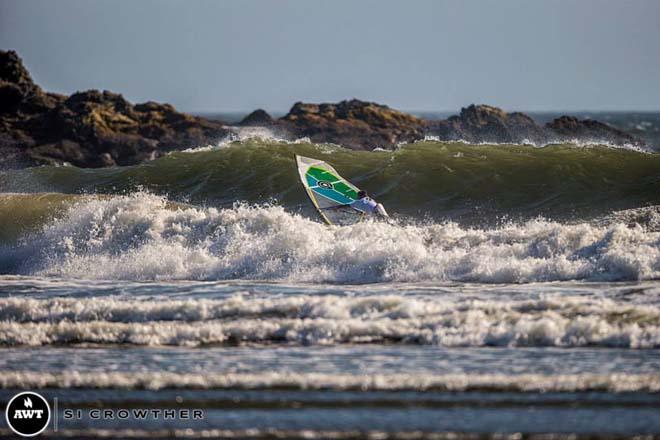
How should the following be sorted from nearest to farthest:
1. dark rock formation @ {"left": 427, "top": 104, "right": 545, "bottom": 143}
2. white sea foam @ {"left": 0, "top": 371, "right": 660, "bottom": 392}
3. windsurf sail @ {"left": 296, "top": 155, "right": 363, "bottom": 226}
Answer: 1. white sea foam @ {"left": 0, "top": 371, "right": 660, "bottom": 392}
2. windsurf sail @ {"left": 296, "top": 155, "right": 363, "bottom": 226}
3. dark rock formation @ {"left": 427, "top": 104, "right": 545, "bottom": 143}

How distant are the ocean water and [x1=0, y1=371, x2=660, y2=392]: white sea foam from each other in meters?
0.02

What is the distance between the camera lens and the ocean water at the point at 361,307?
26.1 ft

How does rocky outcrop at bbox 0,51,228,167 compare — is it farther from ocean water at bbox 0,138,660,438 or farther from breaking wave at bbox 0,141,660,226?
ocean water at bbox 0,138,660,438

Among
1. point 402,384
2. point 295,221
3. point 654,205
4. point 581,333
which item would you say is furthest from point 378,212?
point 402,384

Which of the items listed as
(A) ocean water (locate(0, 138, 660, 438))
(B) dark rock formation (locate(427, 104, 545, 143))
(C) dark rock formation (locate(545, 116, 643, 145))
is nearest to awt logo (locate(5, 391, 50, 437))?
(A) ocean water (locate(0, 138, 660, 438))

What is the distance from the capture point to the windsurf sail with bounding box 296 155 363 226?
1697cm

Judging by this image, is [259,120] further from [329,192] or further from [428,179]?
[329,192]

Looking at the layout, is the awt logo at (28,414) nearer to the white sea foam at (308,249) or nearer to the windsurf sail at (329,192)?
the white sea foam at (308,249)

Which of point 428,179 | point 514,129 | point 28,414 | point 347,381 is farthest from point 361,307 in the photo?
point 514,129

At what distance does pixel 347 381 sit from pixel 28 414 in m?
2.62

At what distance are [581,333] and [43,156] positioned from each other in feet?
91.3

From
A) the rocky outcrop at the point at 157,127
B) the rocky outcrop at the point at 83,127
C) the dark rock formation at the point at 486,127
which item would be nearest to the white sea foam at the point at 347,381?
the rocky outcrop at the point at 83,127

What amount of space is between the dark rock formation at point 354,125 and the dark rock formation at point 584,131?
5.12 meters

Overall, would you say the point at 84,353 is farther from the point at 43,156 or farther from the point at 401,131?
the point at 401,131
